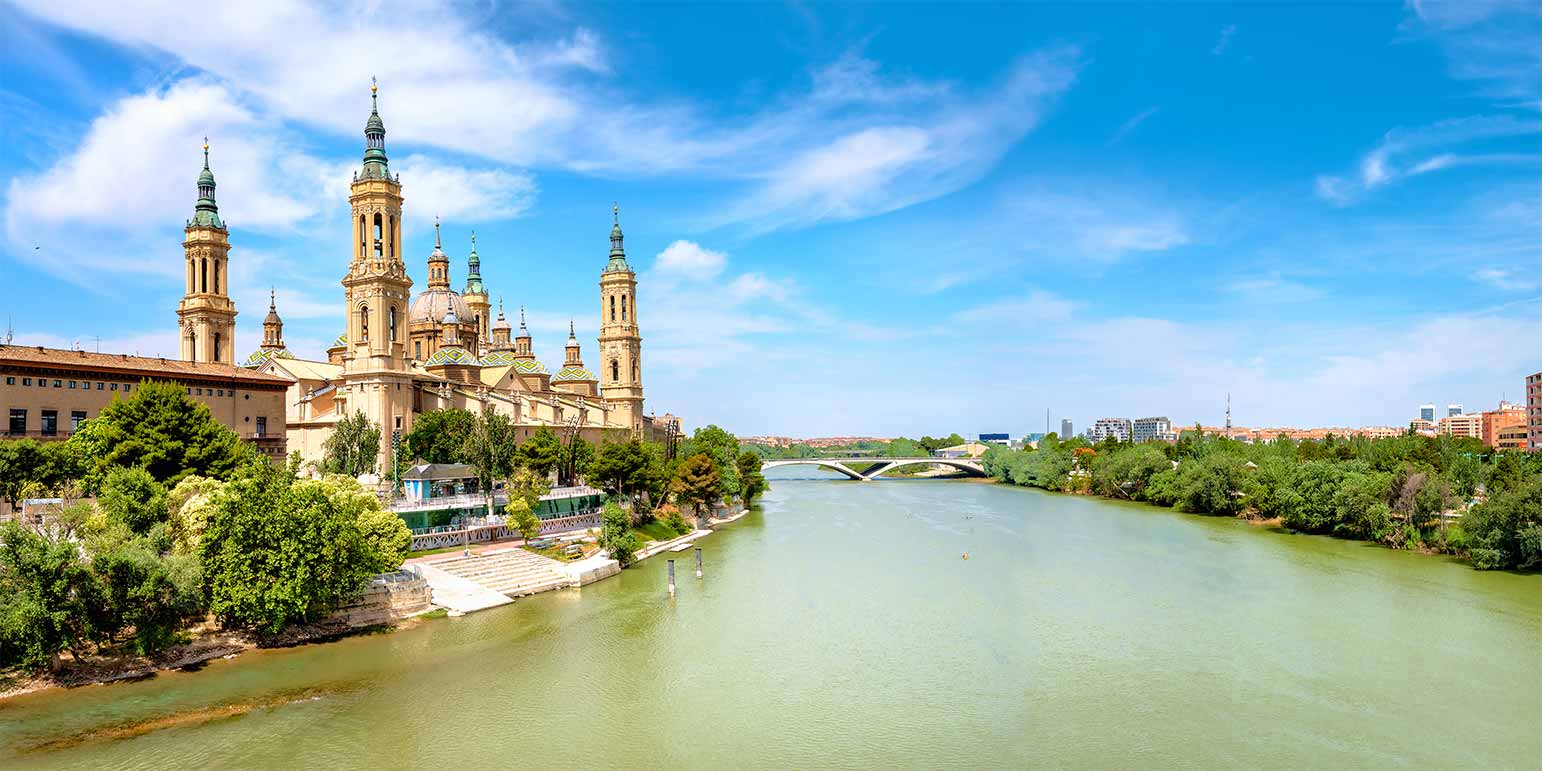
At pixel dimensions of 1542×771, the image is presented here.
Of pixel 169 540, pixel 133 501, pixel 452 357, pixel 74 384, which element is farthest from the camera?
pixel 452 357

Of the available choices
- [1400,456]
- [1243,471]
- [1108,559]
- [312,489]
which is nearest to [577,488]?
[312,489]

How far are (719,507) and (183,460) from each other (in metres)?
30.4

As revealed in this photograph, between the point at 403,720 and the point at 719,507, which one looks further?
the point at 719,507

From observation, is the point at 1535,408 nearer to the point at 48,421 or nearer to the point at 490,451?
the point at 490,451

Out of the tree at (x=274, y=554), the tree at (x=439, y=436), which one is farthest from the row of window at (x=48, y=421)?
the tree at (x=274, y=554)

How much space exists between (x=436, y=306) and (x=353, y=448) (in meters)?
21.5

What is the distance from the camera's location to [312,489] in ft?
75.0

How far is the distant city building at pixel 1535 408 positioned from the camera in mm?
78688

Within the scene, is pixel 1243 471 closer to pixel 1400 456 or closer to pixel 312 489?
pixel 1400 456

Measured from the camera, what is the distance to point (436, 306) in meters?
59.5

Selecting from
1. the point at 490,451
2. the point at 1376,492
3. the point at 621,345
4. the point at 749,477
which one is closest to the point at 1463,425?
the point at 1376,492

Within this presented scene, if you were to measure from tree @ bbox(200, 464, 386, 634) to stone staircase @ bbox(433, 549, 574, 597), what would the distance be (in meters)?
5.95

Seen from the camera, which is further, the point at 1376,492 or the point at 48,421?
the point at 1376,492

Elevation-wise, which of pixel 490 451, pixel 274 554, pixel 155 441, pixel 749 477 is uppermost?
pixel 155 441
